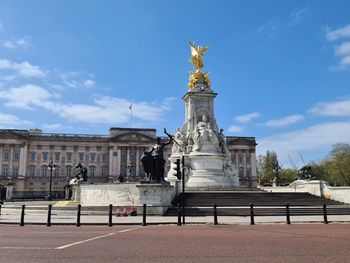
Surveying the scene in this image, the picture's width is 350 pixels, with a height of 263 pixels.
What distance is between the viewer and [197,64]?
51.3m

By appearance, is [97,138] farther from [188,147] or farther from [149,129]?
[188,147]

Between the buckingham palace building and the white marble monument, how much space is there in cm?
6618

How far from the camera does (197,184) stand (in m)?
41.6

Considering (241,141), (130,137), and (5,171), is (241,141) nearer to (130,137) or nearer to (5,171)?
(130,137)

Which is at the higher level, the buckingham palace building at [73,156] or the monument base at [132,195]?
the buckingham palace building at [73,156]

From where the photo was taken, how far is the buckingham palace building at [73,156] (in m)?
114

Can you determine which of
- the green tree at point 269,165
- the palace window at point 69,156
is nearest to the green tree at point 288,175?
the green tree at point 269,165

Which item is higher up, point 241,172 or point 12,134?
point 12,134

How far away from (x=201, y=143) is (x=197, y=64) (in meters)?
12.1

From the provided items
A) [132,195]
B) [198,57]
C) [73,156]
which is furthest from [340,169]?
Answer: [73,156]

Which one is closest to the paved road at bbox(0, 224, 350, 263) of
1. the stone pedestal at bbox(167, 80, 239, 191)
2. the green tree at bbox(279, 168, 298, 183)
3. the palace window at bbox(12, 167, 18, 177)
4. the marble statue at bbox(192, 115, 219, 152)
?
the stone pedestal at bbox(167, 80, 239, 191)

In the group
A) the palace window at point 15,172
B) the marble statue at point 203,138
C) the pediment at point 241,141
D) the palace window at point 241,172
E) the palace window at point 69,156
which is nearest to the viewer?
the marble statue at point 203,138

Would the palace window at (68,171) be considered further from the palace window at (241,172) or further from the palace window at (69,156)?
the palace window at (241,172)

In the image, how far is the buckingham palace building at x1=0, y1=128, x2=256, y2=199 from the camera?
11400 cm
